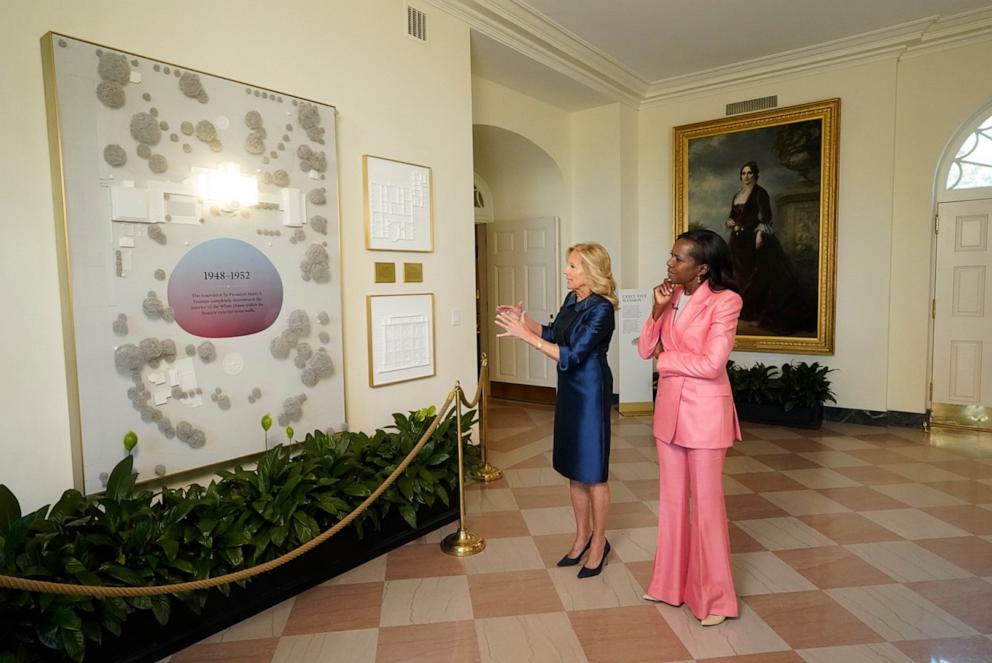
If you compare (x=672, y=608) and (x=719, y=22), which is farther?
(x=719, y=22)

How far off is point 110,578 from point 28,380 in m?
1.21

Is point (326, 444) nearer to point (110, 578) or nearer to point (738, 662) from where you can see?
point (110, 578)

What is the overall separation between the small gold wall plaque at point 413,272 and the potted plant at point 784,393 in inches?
187

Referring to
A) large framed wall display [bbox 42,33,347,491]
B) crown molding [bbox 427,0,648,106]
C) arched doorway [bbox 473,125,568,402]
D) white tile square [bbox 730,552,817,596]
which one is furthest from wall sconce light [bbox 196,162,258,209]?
arched doorway [bbox 473,125,568,402]

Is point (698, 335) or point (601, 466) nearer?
point (698, 335)

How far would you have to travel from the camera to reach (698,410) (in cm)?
304

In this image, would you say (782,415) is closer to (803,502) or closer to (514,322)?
(803,502)

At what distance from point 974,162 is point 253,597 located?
8705 mm

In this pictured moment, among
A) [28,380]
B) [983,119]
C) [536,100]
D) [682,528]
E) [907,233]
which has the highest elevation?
[536,100]

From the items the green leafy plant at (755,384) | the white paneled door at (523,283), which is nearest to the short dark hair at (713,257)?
the green leafy plant at (755,384)

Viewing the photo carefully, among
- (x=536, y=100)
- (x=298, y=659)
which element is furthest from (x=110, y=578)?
(x=536, y=100)

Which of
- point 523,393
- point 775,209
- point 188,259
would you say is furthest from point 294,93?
point 775,209

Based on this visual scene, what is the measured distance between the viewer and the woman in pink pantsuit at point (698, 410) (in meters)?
3.01

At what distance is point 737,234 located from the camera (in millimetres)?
8398
